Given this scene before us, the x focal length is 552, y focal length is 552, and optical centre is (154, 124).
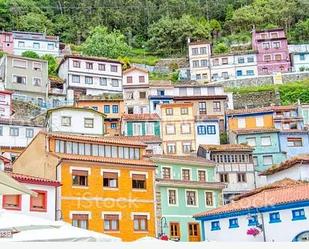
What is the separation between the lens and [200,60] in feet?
266

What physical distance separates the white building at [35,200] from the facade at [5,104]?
2832cm

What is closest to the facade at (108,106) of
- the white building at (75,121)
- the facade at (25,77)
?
the facade at (25,77)

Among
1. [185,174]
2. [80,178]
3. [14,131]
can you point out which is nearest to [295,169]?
[185,174]

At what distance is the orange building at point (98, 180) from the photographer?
3341 cm

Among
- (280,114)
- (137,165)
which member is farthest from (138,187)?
(280,114)

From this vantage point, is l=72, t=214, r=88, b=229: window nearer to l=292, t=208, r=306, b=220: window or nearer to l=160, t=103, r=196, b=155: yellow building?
l=292, t=208, r=306, b=220: window

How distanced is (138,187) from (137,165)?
1.44 m

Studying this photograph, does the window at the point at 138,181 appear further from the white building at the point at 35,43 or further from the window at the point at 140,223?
the white building at the point at 35,43

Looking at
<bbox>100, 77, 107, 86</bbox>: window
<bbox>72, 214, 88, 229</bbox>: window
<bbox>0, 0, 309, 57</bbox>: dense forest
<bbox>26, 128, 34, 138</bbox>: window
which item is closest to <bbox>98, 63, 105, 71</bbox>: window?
<bbox>100, 77, 107, 86</bbox>: window

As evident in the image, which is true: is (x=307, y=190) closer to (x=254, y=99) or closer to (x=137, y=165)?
(x=137, y=165)

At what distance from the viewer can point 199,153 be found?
51.2 meters

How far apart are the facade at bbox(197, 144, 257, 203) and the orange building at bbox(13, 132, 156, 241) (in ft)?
42.6

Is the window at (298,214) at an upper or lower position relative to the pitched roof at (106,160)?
lower

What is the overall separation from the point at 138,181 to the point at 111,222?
11.5ft
